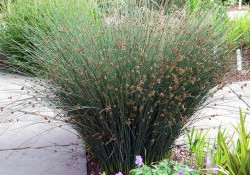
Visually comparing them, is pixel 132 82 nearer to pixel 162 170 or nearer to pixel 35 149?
pixel 162 170

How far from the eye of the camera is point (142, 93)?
2711 mm

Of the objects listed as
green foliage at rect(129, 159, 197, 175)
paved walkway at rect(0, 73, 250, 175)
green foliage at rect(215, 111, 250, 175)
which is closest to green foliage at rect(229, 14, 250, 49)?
paved walkway at rect(0, 73, 250, 175)

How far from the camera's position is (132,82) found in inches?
109

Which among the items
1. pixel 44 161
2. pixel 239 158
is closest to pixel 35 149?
pixel 44 161

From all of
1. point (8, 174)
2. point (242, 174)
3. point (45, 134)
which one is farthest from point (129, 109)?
point (45, 134)

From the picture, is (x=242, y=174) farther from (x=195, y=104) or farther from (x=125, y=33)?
(x=125, y=33)

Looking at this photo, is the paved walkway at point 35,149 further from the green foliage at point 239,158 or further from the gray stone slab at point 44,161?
the green foliage at point 239,158

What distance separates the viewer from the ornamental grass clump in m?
2.76

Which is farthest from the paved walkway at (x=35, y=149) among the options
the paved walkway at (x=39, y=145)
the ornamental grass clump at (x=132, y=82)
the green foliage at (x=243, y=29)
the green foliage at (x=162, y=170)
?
the green foliage at (x=243, y=29)

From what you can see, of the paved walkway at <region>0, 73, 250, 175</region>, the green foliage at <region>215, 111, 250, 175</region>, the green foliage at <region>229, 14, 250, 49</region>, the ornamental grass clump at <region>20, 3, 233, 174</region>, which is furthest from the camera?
the green foliage at <region>229, 14, 250, 49</region>

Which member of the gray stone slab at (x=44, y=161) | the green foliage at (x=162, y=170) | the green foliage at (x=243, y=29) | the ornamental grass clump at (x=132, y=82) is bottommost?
the gray stone slab at (x=44, y=161)

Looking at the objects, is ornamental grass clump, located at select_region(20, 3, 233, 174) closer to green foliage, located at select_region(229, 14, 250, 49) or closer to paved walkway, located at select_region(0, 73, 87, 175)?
paved walkway, located at select_region(0, 73, 87, 175)

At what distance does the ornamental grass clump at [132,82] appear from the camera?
2.76 m

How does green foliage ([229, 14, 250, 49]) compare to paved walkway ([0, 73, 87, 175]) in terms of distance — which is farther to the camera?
green foliage ([229, 14, 250, 49])
